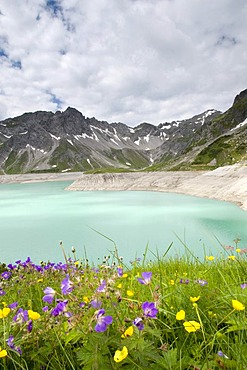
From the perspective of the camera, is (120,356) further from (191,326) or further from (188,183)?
(188,183)

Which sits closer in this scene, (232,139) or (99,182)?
(99,182)

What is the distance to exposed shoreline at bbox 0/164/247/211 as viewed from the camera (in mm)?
47022

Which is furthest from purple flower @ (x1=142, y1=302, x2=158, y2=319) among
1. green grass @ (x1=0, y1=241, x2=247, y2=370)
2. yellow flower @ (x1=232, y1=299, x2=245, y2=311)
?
yellow flower @ (x1=232, y1=299, x2=245, y2=311)

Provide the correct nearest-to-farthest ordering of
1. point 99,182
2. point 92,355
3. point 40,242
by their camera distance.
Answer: point 92,355
point 40,242
point 99,182

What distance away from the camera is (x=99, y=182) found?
89.1m

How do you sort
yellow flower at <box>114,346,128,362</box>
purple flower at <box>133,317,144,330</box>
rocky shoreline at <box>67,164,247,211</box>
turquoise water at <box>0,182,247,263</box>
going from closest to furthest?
1. yellow flower at <box>114,346,128,362</box>
2. purple flower at <box>133,317,144,330</box>
3. turquoise water at <box>0,182,247,263</box>
4. rocky shoreline at <box>67,164,247,211</box>

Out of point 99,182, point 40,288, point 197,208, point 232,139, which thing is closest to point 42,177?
point 99,182

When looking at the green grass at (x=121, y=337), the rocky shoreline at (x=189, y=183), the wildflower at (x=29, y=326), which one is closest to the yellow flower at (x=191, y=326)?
the green grass at (x=121, y=337)

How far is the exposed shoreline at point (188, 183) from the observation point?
47022mm

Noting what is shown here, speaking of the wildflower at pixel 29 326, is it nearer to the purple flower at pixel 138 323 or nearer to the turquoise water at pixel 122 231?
the purple flower at pixel 138 323

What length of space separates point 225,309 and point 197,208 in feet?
127

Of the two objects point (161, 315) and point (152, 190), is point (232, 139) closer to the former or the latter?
point (152, 190)

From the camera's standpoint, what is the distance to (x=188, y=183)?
6538 centimetres

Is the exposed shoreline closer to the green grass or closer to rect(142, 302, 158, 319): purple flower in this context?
the green grass
